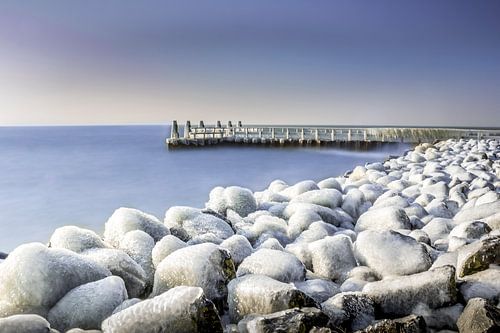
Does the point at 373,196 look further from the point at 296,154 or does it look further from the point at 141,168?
the point at 296,154

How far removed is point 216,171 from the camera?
45.4 ft

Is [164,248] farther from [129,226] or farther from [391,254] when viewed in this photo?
[391,254]

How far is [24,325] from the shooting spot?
54.1 inches

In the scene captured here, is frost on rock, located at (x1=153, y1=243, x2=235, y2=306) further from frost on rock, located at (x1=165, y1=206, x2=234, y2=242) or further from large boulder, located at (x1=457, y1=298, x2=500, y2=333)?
large boulder, located at (x1=457, y1=298, x2=500, y2=333)

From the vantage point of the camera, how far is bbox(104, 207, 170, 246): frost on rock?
247cm

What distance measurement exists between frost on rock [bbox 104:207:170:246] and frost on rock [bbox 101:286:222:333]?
104 centimetres

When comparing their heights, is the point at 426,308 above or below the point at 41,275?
below

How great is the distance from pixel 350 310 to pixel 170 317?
62 cm

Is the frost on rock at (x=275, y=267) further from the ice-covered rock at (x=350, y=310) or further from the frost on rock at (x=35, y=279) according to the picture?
the frost on rock at (x=35, y=279)

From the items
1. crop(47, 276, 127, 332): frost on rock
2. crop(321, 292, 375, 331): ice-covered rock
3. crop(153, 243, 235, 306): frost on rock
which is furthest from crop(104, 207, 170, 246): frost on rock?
crop(321, 292, 375, 331): ice-covered rock

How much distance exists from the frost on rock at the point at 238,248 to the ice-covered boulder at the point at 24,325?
0.99 meters

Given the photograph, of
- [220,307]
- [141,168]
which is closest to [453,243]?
Result: [220,307]

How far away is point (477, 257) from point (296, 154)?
17759mm

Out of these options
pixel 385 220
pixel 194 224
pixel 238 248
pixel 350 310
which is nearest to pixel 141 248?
pixel 238 248
